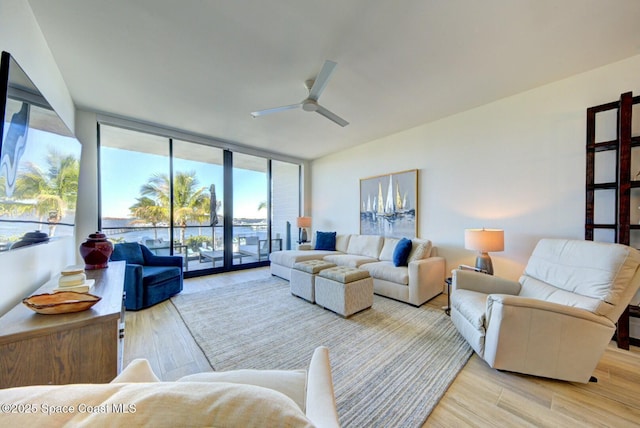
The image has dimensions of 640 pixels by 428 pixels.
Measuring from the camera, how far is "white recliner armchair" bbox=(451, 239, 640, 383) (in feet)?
5.12

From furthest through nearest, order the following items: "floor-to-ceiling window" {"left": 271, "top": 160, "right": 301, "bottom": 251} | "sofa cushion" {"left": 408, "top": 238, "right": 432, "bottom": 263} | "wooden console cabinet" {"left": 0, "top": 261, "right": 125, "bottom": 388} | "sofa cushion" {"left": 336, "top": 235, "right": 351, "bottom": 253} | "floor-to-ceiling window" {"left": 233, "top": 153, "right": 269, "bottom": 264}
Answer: "floor-to-ceiling window" {"left": 271, "top": 160, "right": 301, "bottom": 251}, "floor-to-ceiling window" {"left": 233, "top": 153, "right": 269, "bottom": 264}, "sofa cushion" {"left": 336, "top": 235, "right": 351, "bottom": 253}, "sofa cushion" {"left": 408, "top": 238, "right": 432, "bottom": 263}, "wooden console cabinet" {"left": 0, "top": 261, "right": 125, "bottom": 388}

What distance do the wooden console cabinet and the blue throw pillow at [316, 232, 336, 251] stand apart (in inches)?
150

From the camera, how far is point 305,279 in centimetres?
321

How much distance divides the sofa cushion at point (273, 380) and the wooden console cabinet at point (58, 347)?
613 mm

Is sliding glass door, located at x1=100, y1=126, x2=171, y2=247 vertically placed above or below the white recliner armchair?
above

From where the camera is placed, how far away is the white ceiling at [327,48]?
1745 mm

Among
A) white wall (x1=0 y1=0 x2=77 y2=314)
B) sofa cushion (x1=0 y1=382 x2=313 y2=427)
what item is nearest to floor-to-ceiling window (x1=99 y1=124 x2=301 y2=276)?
white wall (x1=0 y1=0 x2=77 y2=314)

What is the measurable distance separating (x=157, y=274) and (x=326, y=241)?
9.69 feet

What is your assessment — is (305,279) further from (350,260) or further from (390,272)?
(390,272)

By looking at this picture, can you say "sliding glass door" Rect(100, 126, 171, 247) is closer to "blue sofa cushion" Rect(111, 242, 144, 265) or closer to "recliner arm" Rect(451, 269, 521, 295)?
"blue sofa cushion" Rect(111, 242, 144, 265)

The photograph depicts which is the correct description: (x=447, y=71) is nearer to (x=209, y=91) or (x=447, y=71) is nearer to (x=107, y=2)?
(x=209, y=91)

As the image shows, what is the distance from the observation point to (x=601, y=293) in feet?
5.37

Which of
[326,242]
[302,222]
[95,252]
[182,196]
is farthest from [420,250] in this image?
[182,196]

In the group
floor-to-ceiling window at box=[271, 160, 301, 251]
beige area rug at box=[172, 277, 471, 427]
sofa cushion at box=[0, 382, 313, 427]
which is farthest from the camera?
A: floor-to-ceiling window at box=[271, 160, 301, 251]
